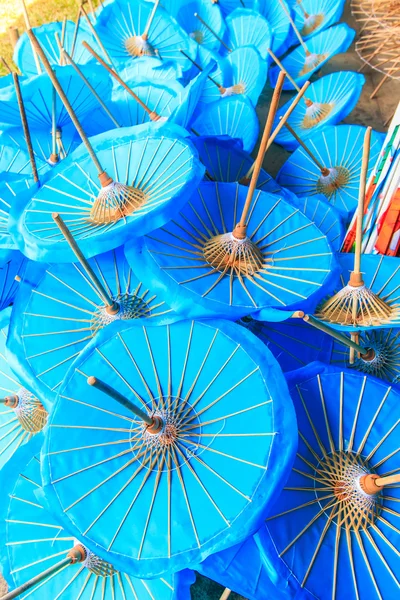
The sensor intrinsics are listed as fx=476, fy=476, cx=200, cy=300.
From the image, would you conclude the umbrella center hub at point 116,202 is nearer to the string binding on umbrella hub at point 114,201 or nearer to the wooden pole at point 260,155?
the string binding on umbrella hub at point 114,201

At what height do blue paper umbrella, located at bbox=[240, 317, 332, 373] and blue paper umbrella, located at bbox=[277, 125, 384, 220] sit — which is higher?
blue paper umbrella, located at bbox=[277, 125, 384, 220]

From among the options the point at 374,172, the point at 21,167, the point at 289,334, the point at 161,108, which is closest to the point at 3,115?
the point at 21,167

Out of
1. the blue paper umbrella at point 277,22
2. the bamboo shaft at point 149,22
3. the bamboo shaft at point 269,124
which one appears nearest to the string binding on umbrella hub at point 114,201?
the bamboo shaft at point 269,124

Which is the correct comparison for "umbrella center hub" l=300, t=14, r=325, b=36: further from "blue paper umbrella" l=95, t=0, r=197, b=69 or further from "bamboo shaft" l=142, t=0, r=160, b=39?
"bamboo shaft" l=142, t=0, r=160, b=39

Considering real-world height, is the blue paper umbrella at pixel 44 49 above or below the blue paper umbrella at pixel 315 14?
below

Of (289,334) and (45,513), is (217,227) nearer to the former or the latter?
(289,334)

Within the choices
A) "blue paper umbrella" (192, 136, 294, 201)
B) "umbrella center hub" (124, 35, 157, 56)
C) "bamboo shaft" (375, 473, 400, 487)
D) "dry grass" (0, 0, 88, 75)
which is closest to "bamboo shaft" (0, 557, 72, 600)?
"bamboo shaft" (375, 473, 400, 487)
